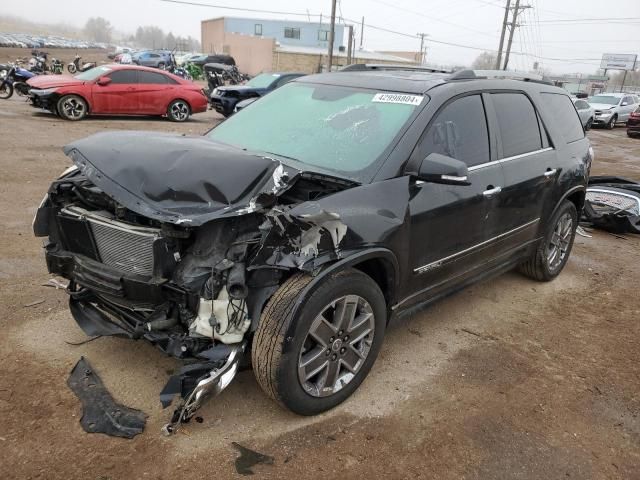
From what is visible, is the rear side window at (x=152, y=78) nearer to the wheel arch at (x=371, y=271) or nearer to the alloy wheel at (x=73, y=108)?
the alloy wheel at (x=73, y=108)

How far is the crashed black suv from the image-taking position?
8.53 ft

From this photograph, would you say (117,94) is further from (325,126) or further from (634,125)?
(634,125)

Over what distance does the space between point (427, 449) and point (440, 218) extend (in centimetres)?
139

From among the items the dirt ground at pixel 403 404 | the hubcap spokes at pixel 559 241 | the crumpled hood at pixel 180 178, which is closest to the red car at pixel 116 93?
the dirt ground at pixel 403 404

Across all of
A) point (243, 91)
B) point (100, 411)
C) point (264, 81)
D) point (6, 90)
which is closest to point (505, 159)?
point (100, 411)

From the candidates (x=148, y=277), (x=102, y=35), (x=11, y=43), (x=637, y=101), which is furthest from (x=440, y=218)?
(x=102, y=35)

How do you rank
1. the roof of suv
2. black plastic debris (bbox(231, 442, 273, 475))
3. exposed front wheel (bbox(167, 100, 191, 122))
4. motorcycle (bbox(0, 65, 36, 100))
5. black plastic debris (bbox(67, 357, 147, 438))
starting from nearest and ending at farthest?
black plastic debris (bbox(231, 442, 273, 475)) → black plastic debris (bbox(67, 357, 147, 438)) → the roof of suv → exposed front wheel (bbox(167, 100, 191, 122)) → motorcycle (bbox(0, 65, 36, 100))

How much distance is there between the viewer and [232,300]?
8.39 feet

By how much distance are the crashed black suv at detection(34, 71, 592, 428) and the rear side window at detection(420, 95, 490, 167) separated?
0.04 feet

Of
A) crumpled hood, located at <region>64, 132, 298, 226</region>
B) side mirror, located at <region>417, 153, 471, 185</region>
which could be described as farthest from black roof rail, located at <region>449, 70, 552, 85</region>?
crumpled hood, located at <region>64, 132, 298, 226</region>

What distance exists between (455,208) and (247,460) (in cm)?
200

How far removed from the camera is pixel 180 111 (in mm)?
15180

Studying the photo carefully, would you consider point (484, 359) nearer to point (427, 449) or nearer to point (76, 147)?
point (427, 449)

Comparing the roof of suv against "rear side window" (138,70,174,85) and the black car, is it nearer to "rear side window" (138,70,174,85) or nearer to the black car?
"rear side window" (138,70,174,85)
